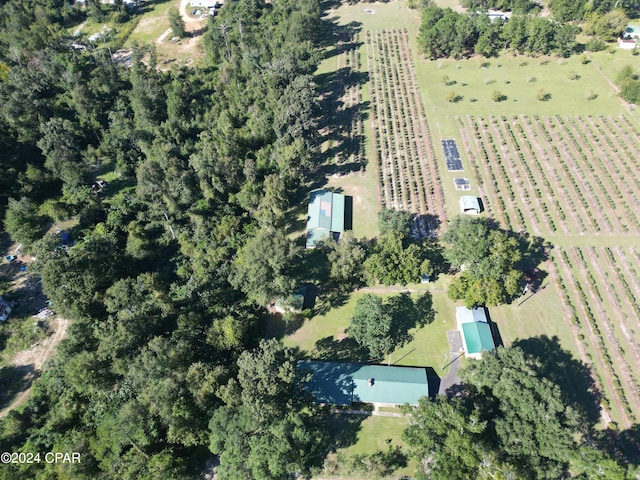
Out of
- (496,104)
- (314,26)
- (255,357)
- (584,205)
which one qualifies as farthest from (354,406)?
(314,26)

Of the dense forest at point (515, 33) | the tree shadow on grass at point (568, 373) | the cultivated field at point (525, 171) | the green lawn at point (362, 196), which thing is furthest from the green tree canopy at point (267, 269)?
the dense forest at point (515, 33)

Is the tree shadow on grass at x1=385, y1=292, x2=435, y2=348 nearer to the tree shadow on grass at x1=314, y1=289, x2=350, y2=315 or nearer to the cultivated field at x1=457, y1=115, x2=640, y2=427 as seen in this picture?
the tree shadow on grass at x1=314, y1=289, x2=350, y2=315

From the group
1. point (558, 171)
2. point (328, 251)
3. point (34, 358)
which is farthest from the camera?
point (558, 171)

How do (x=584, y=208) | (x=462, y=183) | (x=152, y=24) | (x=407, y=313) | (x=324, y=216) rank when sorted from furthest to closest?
1. (x=152, y=24)
2. (x=462, y=183)
3. (x=584, y=208)
4. (x=324, y=216)
5. (x=407, y=313)

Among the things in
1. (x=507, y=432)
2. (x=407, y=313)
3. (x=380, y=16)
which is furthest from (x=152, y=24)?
(x=507, y=432)

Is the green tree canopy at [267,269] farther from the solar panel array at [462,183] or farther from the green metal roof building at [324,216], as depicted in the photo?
the solar panel array at [462,183]

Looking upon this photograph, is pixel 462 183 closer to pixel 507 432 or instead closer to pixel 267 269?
pixel 267 269

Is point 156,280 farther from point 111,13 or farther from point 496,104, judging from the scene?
point 111,13
